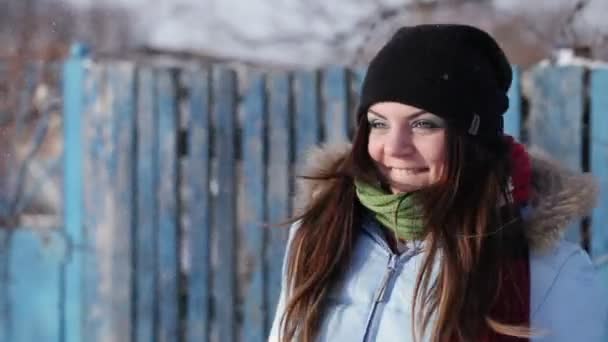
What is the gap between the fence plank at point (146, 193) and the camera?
3814 mm

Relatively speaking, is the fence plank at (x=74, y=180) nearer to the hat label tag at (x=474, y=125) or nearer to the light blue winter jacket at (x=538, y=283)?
the light blue winter jacket at (x=538, y=283)

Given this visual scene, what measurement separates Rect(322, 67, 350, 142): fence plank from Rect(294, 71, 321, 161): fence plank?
0.04m

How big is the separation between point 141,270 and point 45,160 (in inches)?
30.7

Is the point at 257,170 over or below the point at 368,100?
below

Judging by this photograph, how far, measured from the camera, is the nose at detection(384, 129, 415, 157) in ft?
5.42

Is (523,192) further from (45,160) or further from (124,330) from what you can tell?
(45,160)

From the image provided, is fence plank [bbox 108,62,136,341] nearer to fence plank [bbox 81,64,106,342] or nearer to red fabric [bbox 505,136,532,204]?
fence plank [bbox 81,64,106,342]

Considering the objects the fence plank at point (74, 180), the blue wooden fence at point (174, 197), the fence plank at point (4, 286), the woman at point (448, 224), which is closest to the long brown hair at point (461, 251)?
the woman at point (448, 224)

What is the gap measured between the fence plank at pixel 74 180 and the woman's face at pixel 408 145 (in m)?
2.45

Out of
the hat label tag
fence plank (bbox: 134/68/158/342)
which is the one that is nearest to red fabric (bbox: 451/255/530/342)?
the hat label tag

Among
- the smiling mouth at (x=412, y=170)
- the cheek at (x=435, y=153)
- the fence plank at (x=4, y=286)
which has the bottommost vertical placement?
the fence plank at (x=4, y=286)

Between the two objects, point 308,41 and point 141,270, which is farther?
point 308,41

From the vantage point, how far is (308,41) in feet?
20.0

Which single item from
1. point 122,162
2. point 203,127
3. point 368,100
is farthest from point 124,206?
point 368,100
